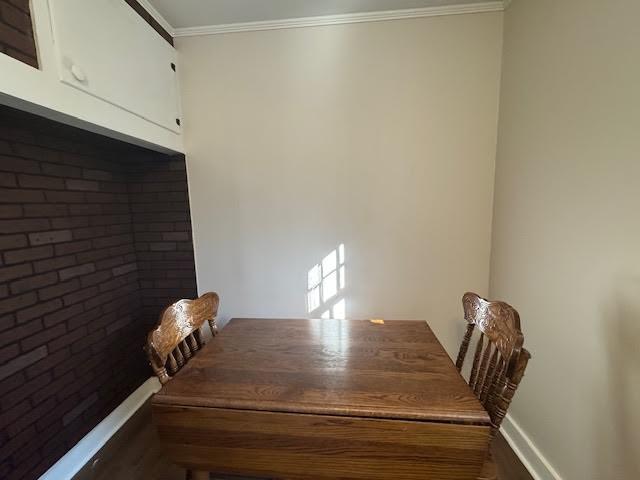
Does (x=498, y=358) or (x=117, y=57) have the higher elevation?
(x=117, y=57)

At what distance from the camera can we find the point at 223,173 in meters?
1.78

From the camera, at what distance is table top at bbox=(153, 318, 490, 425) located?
84cm

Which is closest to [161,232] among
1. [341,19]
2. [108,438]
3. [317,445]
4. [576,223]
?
[108,438]

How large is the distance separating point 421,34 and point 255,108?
43.5 inches

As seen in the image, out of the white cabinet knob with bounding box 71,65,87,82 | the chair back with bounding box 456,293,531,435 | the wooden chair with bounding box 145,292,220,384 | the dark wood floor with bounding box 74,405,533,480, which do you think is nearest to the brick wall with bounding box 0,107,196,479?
the dark wood floor with bounding box 74,405,533,480

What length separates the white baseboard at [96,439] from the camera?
4.23 ft

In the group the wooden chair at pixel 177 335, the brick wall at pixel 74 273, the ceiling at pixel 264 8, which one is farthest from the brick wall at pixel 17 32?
the wooden chair at pixel 177 335

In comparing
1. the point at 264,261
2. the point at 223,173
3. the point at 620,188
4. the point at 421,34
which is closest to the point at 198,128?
the point at 223,173

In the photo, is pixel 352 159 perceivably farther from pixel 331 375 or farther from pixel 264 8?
pixel 331 375

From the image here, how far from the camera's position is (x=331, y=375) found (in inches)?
39.6

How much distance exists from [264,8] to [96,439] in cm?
263

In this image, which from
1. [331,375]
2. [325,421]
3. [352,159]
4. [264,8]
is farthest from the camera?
[352,159]

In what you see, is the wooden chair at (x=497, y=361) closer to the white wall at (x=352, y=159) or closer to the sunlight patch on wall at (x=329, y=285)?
the white wall at (x=352, y=159)

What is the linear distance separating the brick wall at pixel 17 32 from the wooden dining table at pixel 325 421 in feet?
4.17
